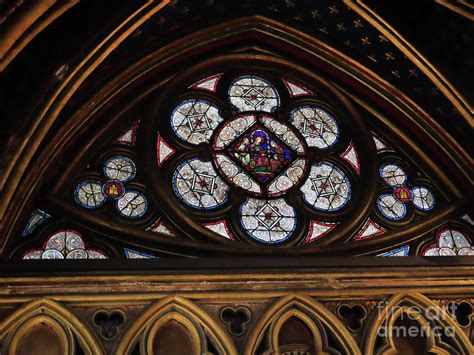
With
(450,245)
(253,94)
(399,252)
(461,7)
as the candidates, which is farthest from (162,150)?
(461,7)

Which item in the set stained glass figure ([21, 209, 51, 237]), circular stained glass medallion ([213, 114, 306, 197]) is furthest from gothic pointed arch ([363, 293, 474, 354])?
stained glass figure ([21, 209, 51, 237])

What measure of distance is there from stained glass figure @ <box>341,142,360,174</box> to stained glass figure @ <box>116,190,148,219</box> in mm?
2042

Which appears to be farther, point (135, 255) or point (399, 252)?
point (399, 252)

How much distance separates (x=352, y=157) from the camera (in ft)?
33.7

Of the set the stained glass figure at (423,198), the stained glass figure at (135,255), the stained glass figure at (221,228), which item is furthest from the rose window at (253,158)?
the stained glass figure at (423,198)

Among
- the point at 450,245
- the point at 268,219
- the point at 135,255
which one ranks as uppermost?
the point at 268,219

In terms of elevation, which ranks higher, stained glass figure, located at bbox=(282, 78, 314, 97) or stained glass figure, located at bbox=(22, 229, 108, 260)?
stained glass figure, located at bbox=(282, 78, 314, 97)

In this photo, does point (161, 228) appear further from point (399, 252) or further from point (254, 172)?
point (399, 252)

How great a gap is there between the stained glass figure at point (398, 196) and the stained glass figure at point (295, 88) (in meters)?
1.11

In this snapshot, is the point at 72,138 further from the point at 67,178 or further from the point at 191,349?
the point at 191,349

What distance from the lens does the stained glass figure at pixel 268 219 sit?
9469mm

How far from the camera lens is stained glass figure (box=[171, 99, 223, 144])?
10086 millimetres
